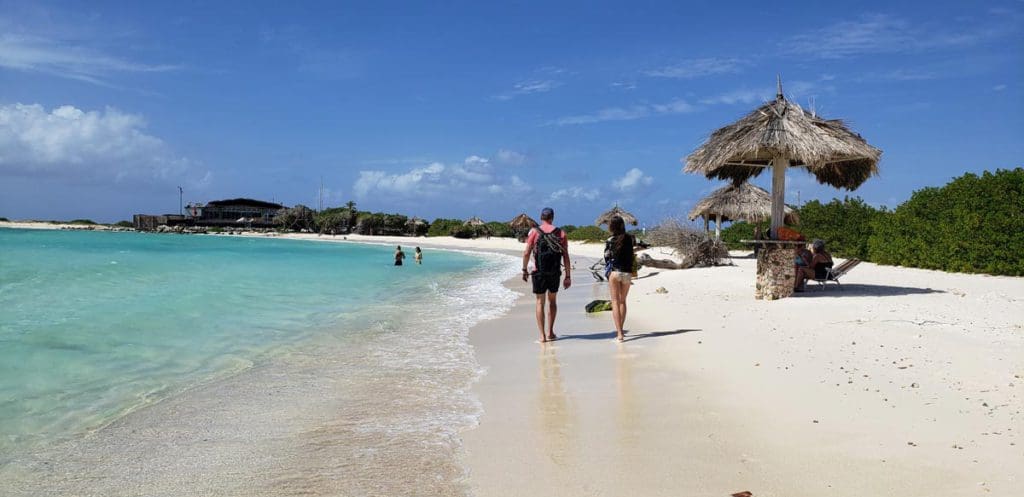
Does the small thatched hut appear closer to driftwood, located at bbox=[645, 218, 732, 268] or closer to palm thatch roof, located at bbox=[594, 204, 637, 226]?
palm thatch roof, located at bbox=[594, 204, 637, 226]

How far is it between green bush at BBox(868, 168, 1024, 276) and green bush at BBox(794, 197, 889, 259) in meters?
1.80

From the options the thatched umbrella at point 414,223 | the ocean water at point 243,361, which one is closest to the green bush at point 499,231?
the thatched umbrella at point 414,223

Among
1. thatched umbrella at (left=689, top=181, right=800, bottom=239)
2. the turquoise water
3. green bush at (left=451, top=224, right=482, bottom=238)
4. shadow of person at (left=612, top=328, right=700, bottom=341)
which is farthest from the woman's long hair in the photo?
green bush at (left=451, top=224, right=482, bottom=238)

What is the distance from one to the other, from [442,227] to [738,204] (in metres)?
42.0

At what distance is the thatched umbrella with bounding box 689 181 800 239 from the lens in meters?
22.7

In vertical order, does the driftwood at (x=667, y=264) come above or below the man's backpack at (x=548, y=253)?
below

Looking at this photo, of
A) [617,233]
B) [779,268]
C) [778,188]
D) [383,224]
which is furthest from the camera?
[383,224]

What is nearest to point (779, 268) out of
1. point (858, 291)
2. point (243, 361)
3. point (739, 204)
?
point (858, 291)

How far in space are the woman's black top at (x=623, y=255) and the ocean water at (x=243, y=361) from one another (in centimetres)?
188

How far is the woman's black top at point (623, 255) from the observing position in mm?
6926

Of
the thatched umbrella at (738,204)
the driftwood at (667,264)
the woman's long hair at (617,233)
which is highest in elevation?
the thatched umbrella at (738,204)

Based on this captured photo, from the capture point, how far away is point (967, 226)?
1273cm

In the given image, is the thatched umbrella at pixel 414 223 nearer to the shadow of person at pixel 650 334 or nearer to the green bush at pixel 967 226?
the green bush at pixel 967 226

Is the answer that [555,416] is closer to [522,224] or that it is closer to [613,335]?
[613,335]
